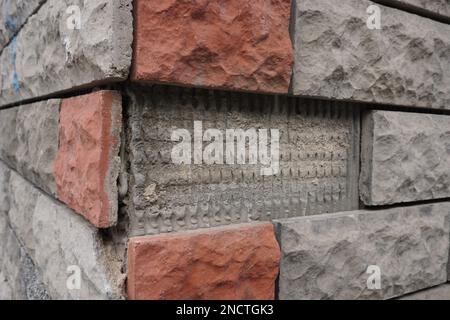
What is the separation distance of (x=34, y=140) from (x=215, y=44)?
1046 mm

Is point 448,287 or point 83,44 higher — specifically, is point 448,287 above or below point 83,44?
below

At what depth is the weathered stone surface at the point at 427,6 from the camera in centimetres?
156

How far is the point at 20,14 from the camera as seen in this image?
201cm

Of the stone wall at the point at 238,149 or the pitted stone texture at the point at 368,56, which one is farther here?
the pitted stone texture at the point at 368,56

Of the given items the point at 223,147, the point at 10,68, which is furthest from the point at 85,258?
the point at 10,68

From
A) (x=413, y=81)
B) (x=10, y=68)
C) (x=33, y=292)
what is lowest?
(x=33, y=292)

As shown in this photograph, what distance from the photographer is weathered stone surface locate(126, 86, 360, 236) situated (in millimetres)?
1111

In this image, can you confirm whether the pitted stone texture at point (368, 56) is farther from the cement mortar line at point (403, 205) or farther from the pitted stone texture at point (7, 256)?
the pitted stone texture at point (7, 256)

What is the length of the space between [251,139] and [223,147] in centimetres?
10

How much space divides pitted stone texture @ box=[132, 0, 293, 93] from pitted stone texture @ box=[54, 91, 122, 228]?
5.1 inches

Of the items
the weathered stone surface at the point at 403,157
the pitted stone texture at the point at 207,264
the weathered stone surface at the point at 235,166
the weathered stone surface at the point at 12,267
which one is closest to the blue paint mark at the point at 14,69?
the weathered stone surface at the point at 12,267

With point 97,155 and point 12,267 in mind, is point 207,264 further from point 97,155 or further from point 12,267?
point 12,267

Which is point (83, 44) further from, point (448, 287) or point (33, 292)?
point (448, 287)

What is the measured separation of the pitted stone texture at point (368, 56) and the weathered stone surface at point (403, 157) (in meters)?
0.08
